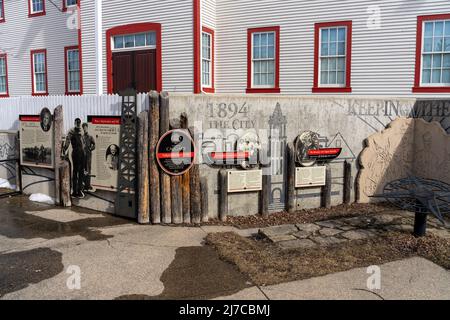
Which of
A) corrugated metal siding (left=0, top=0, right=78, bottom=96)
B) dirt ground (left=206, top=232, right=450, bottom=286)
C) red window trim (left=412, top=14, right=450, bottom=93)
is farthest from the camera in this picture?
corrugated metal siding (left=0, top=0, right=78, bottom=96)

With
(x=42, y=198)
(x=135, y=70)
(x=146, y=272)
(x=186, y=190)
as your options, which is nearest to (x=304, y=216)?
(x=186, y=190)

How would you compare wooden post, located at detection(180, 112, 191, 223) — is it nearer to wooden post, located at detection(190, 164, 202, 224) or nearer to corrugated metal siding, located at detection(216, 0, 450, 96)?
wooden post, located at detection(190, 164, 202, 224)

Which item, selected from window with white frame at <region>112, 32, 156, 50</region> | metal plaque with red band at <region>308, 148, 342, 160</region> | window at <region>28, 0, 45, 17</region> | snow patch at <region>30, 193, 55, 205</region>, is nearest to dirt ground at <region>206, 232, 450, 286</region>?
metal plaque with red band at <region>308, 148, 342, 160</region>

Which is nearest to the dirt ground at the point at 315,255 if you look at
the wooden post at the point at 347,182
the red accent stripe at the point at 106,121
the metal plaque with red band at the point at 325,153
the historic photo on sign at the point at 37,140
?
the wooden post at the point at 347,182

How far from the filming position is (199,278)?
508 centimetres

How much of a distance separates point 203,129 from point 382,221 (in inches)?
152

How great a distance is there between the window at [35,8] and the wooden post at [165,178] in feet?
43.6

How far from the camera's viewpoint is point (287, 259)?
5.68 m

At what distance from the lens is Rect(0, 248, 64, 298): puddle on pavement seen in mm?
4906

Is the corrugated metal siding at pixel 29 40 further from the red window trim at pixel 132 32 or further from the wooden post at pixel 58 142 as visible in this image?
the wooden post at pixel 58 142

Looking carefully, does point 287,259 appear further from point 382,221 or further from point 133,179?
point 133,179

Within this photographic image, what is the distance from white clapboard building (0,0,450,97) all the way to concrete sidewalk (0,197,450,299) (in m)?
7.26

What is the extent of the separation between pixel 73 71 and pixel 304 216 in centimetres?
1318

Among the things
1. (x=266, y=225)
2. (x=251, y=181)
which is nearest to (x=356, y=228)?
(x=266, y=225)
